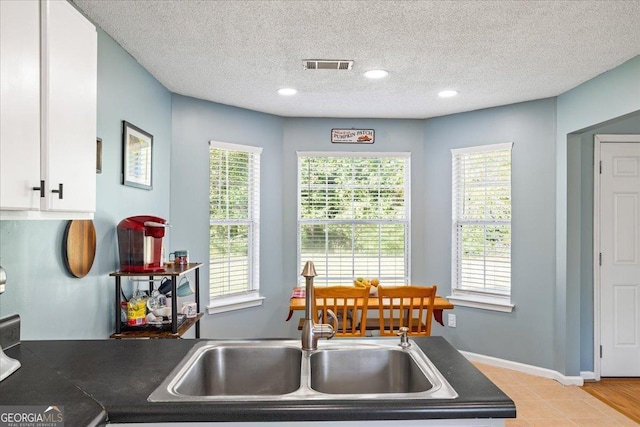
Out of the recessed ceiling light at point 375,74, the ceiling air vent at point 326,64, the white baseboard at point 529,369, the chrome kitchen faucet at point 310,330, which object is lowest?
the white baseboard at point 529,369

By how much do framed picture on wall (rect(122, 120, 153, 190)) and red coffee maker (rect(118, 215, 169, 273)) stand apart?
0.35 m

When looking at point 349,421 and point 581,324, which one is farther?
point 581,324

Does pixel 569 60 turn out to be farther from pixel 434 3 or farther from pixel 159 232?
pixel 159 232

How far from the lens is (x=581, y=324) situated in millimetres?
4039

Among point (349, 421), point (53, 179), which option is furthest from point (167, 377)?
point (53, 179)

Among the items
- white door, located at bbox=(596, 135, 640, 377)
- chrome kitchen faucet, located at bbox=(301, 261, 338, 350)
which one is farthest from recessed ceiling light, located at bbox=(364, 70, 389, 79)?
white door, located at bbox=(596, 135, 640, 377)

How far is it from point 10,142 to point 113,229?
5.63 ft

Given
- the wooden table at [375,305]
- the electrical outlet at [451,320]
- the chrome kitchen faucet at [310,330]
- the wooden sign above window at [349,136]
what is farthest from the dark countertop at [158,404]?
the wooden sign above window at [349,136]

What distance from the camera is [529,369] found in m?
4.25

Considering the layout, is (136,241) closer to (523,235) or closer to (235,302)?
(235,302)

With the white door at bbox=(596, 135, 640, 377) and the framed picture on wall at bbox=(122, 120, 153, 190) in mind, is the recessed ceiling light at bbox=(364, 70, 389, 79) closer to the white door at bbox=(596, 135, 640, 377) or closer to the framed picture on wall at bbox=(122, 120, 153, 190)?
the framed picture on wall at bbox=(122, 120, 153, 190)

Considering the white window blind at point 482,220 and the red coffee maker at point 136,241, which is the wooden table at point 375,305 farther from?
the red coffee maker at point 136,241

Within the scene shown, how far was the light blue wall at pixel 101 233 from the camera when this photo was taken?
195 centimetres

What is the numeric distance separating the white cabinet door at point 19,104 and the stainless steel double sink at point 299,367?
0.81m
